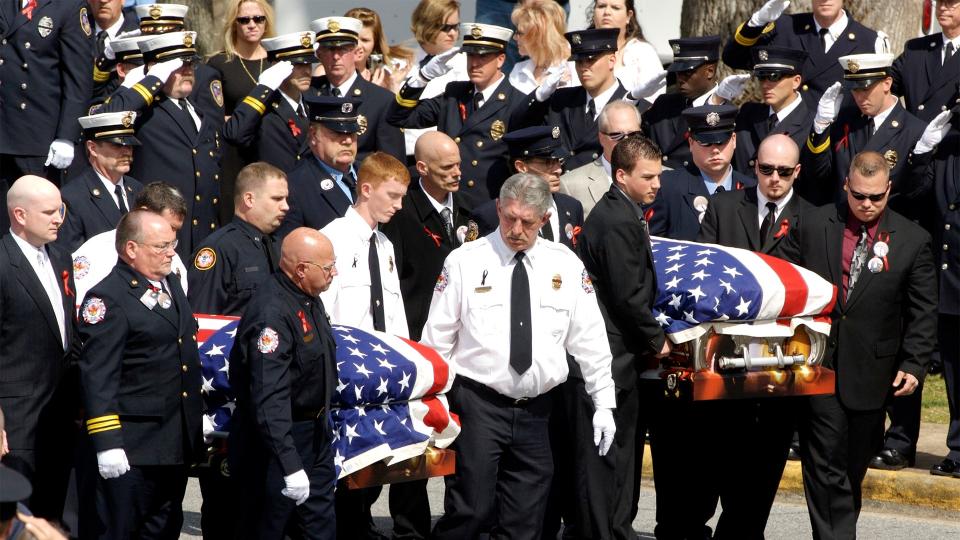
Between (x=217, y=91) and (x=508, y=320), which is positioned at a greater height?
(x=217, y=91)

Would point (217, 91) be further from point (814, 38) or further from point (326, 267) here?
point (814, 38)

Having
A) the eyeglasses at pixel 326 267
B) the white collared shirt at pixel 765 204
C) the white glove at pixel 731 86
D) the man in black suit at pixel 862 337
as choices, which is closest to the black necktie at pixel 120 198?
the eyeglasses at pixel 326 267

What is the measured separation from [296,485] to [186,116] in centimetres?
374

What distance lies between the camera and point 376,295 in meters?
8.70

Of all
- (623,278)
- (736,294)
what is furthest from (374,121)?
(736,294)

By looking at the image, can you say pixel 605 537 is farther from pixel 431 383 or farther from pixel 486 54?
pixel 486 54

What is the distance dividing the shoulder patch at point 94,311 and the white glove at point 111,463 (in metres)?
0.60

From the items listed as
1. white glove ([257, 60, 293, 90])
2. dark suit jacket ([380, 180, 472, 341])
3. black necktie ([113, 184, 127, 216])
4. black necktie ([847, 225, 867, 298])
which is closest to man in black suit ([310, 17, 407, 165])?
white glove ([257, 60, 293, 90])

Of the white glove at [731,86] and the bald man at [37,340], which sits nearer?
the bald man at [37,340]

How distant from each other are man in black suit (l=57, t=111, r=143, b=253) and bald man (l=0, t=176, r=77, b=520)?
89 centimetres

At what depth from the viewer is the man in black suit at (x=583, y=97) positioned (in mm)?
10508

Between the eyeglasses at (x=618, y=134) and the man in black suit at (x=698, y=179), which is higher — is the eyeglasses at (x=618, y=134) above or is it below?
above

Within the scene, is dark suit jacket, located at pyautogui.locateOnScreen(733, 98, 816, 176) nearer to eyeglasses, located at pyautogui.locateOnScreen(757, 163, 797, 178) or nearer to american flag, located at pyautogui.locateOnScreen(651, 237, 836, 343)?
eyeglasses, located at pyautogui.locateOnScreen(757, 163, 797, 178)

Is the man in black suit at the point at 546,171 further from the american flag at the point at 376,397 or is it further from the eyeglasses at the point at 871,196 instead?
the eyeglasses at the point at 871,196
